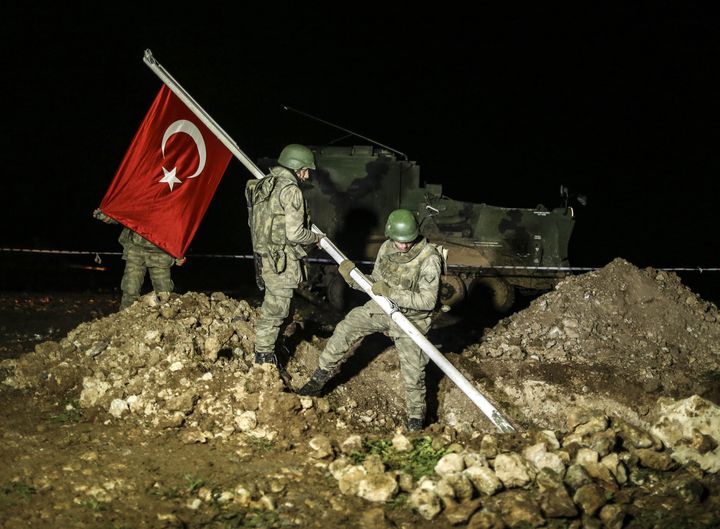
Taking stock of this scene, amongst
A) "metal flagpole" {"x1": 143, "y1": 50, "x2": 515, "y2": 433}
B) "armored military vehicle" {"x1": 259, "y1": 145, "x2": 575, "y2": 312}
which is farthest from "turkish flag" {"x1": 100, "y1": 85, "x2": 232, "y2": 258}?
"armored military vehicle" {"x1": 259, "y1": 145, "x2": 575, "y2": 312}

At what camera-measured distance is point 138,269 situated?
7.73 m

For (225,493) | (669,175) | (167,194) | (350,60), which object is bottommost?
(225,493)

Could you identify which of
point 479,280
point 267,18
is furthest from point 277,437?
point 267,18

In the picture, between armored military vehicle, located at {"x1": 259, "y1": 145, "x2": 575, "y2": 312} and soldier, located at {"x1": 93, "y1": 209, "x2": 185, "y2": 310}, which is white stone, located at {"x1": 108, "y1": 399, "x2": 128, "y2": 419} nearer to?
soldier, located at {"x1": 93, "y1": 209, "x2": 185, "y2": 310}

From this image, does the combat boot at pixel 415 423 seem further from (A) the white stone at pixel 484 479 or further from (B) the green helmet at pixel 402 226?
(B) the green helmet at pixel 402 226

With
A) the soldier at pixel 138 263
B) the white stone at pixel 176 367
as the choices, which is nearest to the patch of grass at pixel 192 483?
the white stone at pixel 176 367

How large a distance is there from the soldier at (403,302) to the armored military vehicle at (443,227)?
5360 millimetres

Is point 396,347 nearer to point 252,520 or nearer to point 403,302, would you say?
point 403,302

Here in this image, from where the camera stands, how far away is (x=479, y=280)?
11383 mm

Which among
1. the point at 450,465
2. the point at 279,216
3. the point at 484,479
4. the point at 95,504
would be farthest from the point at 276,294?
the point at 484,479

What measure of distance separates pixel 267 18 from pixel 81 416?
23739 millimetres

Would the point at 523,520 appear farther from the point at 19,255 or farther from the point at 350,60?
the point at 350,60

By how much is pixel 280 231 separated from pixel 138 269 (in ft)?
8.80

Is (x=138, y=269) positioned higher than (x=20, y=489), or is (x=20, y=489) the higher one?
(x=138, y=269)
